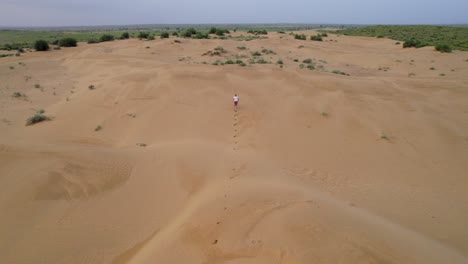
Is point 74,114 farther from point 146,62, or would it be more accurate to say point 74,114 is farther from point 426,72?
point 426,72

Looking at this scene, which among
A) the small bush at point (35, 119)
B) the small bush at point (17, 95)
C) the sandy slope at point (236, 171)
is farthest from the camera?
the small bush at point (17, 95)

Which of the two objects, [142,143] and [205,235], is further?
[142,143]

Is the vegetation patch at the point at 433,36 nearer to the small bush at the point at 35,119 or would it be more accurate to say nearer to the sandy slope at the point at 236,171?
the sandy slope at the point at 236,171

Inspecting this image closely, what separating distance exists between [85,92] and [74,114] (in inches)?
114

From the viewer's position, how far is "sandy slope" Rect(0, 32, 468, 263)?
15.5ft

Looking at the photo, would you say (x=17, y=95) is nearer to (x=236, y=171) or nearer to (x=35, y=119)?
(x=35, y=119)

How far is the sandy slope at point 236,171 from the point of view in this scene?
4723 millimetres

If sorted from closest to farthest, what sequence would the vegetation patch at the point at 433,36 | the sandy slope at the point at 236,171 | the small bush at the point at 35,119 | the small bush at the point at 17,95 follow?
the sandy slope at the point at 236,171
the small bush at the point at 35,119
the small bush at the point at 17,95
the vegetation patch at the point at 433,36

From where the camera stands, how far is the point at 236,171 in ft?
23.6

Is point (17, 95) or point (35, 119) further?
point (17, 95)

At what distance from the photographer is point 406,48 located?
27531 millimetres

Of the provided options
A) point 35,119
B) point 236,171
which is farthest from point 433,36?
point 35,119

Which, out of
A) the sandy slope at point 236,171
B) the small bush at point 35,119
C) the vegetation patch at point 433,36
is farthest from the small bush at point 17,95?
the vegetation patch at point 433,36

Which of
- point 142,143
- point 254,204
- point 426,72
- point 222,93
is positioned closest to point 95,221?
point 254,204
